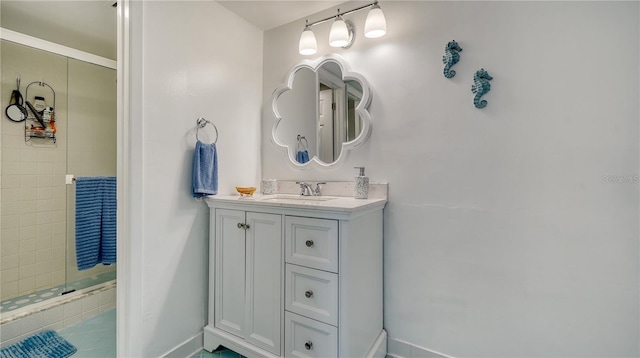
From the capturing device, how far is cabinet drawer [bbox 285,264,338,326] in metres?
1.32

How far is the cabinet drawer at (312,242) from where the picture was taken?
131 centimetres

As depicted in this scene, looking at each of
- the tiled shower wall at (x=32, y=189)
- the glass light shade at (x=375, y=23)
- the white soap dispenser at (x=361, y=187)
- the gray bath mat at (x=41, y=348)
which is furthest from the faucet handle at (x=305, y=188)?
the tiled shower wall at (x=32, y=189)

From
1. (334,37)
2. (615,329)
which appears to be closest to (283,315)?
(615,329)

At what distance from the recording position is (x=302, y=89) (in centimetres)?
203

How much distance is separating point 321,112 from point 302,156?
334mm

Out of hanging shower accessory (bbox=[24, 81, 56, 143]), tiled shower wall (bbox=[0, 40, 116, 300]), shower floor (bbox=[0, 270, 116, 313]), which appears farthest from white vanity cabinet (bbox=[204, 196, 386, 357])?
hanging shower accessory (bbox=[24, 81, 56, 143])

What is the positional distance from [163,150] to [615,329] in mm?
2299

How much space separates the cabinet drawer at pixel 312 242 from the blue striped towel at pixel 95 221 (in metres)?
1.62

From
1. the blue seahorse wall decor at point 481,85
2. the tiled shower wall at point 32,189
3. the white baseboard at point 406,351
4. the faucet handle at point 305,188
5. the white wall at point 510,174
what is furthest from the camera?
the tiled shower wall at point 32,189

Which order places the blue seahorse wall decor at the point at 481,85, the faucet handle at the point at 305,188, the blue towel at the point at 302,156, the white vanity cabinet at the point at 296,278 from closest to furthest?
the white vanity cabinet at the point at 296,278, the blue seahorse wall decor at the point at 481,85, the faucet handle at the point at 305,188, the blue towel at the point at 302,156

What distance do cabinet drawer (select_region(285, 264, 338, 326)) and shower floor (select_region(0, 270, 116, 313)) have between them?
187cm

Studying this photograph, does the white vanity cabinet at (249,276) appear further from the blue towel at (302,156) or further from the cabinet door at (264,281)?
the blue towel at (302,156)

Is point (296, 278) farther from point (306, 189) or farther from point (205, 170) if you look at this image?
point (205, 170)

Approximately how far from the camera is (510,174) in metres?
1.39
